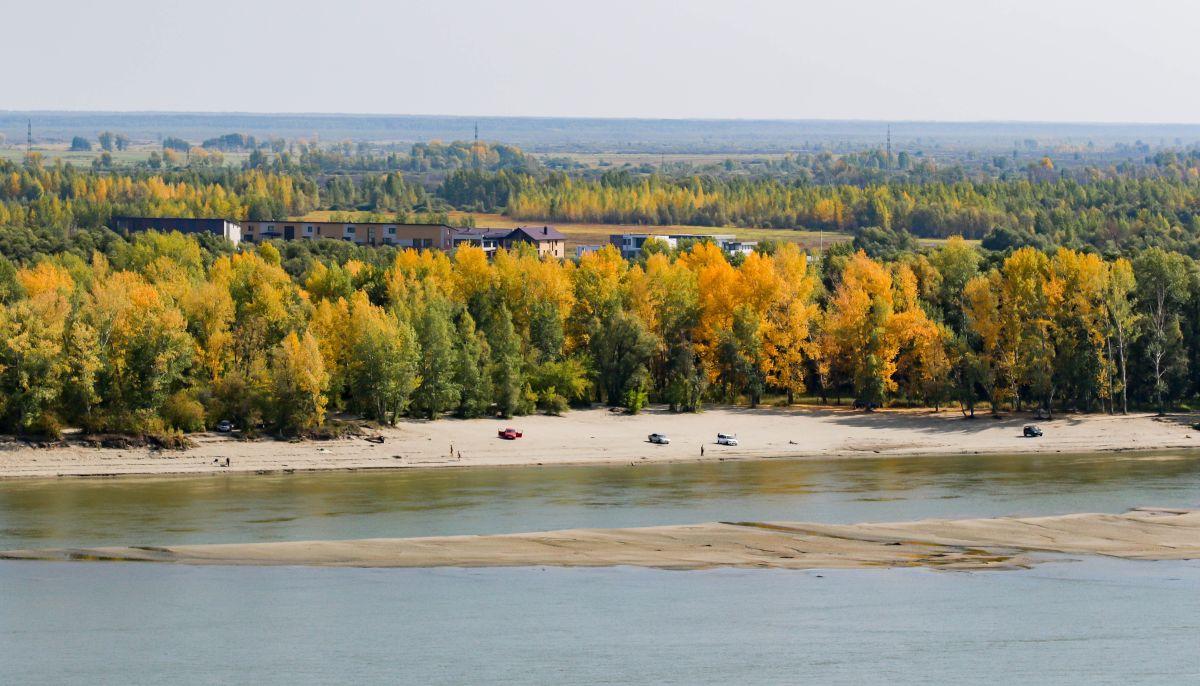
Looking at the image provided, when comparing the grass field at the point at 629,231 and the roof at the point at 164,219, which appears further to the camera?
the grass field at the point at 629,231

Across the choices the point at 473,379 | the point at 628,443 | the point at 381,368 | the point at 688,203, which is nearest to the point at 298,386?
the point at 381,368

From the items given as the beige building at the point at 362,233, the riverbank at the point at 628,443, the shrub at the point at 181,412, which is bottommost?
the riverbank at the point at 628,443

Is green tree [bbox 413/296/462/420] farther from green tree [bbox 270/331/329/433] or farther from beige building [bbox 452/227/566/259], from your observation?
beige building [bbox 452/227/566/259]

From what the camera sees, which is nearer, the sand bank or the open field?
the sand bank

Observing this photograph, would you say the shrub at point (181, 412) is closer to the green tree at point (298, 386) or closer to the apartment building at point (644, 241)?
the green tree at point (298, 386)

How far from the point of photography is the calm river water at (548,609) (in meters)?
30.0

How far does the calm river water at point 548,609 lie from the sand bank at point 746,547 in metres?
0.82

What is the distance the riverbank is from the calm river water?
4.03m

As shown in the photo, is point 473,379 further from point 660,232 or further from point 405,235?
point 660,232

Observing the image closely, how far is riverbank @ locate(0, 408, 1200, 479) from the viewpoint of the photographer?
1955 inches

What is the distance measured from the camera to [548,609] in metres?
33.8

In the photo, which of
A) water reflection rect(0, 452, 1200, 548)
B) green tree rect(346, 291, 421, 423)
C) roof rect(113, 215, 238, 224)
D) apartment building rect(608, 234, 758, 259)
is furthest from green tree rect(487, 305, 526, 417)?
roof rect(113, 215, 238, 224)

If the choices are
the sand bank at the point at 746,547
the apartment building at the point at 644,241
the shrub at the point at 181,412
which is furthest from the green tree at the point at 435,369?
the apartment building at the point at 644,241

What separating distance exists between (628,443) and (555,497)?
9.68 meters
